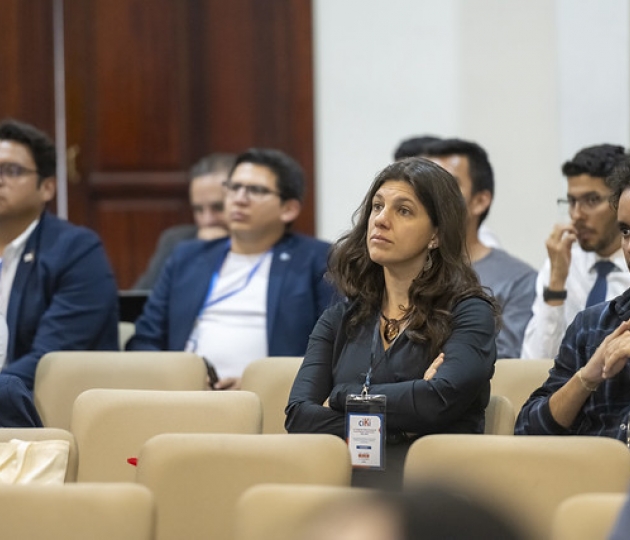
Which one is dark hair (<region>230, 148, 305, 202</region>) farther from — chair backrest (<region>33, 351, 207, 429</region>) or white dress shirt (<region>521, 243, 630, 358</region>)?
chair backrest (<region>33, 351, 207, 429</region>)

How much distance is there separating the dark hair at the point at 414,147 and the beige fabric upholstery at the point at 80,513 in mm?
2868

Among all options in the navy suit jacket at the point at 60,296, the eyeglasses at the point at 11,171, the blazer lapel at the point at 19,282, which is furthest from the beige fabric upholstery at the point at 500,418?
the eyeglasses at the point at 11,171

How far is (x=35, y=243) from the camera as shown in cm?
437

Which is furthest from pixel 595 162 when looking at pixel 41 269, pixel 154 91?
pixel 154 91

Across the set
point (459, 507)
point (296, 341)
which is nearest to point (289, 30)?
point (296, 341)

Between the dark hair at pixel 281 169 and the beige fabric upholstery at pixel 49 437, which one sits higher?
the dark hair at pixel 281 169

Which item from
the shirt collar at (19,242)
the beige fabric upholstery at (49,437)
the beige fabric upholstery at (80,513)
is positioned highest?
the shirt collar at (19,242)

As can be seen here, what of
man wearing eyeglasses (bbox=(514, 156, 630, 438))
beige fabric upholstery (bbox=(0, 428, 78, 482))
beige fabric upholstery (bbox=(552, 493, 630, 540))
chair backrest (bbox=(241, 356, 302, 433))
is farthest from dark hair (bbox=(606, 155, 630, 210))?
beige fabric upholstery (bbox=(0, 428, 78, 482))

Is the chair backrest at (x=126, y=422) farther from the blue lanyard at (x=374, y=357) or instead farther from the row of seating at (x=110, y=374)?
the row of seating at (x=110, y=374)

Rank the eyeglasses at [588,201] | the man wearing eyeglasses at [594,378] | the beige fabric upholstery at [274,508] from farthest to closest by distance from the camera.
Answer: the eyeglasses at [588,201] → the man wearing eyeglasses at [594,378] → the beige fabric upholstery at [274,508]

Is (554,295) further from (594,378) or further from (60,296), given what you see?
(60,296)

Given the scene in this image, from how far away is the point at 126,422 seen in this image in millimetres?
3025

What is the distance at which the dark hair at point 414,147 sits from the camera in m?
4.76

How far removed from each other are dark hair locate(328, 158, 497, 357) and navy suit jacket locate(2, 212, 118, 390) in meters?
1.30
